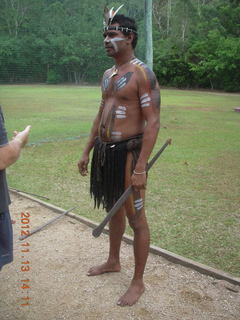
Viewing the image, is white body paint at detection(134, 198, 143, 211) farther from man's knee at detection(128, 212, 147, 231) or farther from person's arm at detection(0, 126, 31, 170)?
person's arm at detection(0, 126, 31, 170)

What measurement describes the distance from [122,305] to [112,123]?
139cm

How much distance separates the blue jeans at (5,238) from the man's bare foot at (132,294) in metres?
1.03

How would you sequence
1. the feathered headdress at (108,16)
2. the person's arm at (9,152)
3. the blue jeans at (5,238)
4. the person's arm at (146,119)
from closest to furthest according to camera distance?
the person's arm at (9,152)
the blue jeans at (5,238)
the person's arm at (146,119)
the feathered headdress at (108,16)

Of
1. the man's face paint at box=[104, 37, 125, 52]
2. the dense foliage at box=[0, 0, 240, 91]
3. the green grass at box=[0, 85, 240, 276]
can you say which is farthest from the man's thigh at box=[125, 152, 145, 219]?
the dense foliage at box=[0, 0, 240, 91]

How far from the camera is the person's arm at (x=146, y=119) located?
256cm

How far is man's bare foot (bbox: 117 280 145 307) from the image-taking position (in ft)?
9.12

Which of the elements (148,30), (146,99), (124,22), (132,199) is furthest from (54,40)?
(132,199)

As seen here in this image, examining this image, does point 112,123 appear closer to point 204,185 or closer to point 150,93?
point 150,93

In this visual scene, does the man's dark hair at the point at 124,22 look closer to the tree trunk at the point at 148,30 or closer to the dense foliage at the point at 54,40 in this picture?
the dense foliage at the point at 54,40

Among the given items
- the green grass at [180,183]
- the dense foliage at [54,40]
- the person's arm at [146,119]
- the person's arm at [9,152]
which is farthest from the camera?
the dense foliage at [54,40]

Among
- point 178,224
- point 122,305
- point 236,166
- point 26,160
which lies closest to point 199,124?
point 236,166

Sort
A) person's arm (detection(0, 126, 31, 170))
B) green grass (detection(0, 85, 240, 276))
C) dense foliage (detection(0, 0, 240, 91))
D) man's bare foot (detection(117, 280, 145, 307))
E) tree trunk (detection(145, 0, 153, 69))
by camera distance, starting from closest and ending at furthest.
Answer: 1. person's arm (detection(0, 126, 31, 170))
2. man's bare foot (detection(117, 280, 145, 307))
3. green grass (detection(0, 85, 240, 276))
4. tree trunk (detection(145, 0, 153, 69))
5. dense foliage (detection(0, 0, 240, 91))

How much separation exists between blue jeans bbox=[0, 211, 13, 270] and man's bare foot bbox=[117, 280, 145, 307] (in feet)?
3.38

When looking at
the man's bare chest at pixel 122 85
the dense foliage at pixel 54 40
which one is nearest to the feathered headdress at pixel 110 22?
the man's bare chest at pixel 122 85
